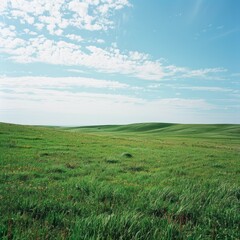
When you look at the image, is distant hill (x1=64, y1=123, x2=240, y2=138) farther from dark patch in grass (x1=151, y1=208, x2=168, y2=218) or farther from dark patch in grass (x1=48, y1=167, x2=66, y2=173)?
dark patch in grass (x1=151, y1=208, x2=168, y2=218)

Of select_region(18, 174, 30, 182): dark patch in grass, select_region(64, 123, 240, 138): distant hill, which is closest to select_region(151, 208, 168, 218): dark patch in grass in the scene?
select_region(18, 174, 30, 182): dark patch in grass

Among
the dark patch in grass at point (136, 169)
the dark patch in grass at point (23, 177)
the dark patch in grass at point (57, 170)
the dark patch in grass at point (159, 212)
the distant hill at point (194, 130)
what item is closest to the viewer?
the dark patch in grass at point (159, 212)

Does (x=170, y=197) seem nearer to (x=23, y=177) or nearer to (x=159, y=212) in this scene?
(x=159, y=212)

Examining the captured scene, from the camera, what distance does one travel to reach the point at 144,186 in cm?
1121

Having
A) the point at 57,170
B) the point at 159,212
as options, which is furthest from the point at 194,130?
the point at 159,212

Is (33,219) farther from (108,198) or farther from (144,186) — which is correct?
(144,186)

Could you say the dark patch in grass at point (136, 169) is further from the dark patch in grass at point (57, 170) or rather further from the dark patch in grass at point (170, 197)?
the dark patch in grass at point (170, 197)

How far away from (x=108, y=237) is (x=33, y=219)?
7.08 feet

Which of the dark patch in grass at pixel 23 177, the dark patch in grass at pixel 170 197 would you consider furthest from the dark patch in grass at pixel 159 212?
the dark patch in grass at pixel 23 177

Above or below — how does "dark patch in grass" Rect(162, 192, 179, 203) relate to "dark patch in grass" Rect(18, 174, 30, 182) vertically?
below

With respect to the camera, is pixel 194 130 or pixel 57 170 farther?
pixel 194 130

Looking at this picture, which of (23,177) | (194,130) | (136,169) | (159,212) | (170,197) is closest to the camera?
(159,212)

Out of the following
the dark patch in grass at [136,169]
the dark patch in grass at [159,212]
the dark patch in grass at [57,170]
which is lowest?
the dark patch in grass at [136,169]

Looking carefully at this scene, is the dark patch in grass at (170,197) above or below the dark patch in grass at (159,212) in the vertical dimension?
above
